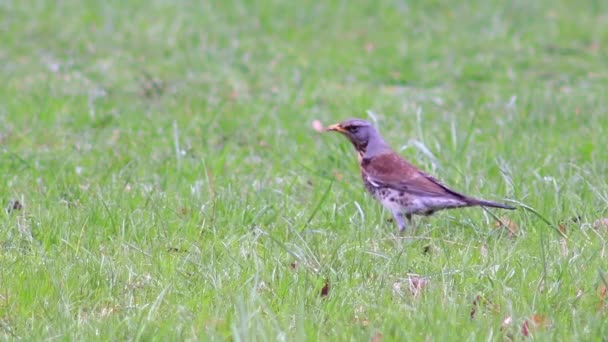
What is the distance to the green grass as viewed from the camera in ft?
13.5

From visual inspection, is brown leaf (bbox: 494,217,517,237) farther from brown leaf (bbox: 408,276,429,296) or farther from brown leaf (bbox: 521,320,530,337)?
brown leaf (bbox: 521,320,530,337)

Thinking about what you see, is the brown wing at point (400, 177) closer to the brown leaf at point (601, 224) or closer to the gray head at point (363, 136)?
the gray head at point (363, 136)

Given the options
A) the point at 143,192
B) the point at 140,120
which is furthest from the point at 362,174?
the point at 140,120

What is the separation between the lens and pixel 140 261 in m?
4.73

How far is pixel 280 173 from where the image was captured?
264 inches

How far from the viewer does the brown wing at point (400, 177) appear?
5.57 m

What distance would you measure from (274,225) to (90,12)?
805 centimetres

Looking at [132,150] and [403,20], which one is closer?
[132,150]

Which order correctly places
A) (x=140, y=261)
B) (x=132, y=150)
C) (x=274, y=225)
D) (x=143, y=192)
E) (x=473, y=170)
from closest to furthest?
1. (x=140, y=261)
2. (x=274, y=225)
3. (x=143, y=192)
4. (x=473, y=170)
5. (x=132, y=150)

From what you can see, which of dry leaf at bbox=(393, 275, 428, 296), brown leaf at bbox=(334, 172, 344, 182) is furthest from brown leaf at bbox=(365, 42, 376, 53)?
dry leaf at bbox=(393, 275, 428, 296)

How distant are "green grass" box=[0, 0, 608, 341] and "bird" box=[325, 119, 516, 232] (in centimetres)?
9

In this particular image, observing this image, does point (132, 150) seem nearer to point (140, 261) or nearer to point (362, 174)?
point (362, 174)

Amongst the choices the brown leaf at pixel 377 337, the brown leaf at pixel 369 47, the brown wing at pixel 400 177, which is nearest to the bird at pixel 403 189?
the brown wing at pixel 400 177

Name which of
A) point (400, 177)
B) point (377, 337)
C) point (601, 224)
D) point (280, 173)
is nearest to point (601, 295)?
point (377, 337)
